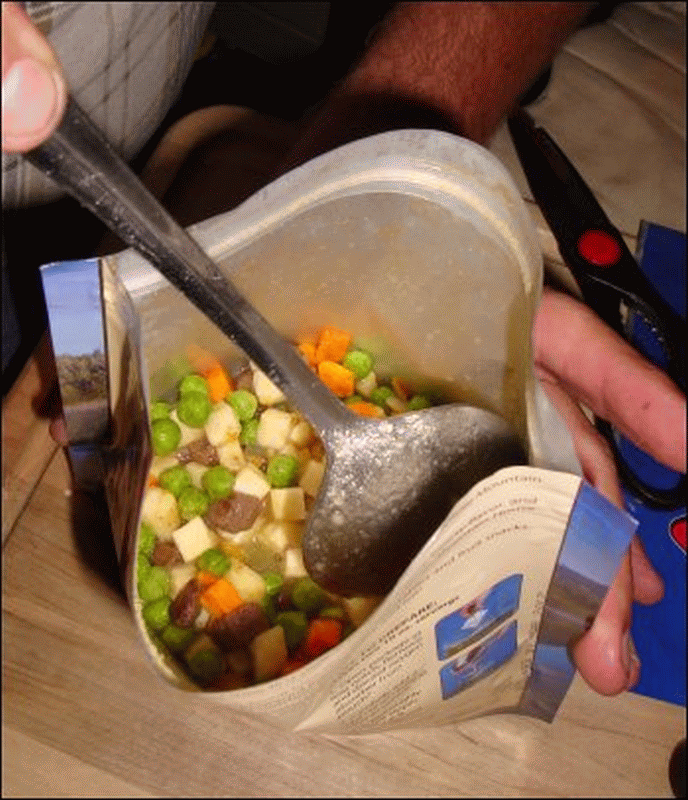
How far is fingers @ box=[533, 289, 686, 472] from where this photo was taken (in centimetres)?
65

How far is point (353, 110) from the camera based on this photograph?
0.94 m

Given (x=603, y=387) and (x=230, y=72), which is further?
(x=230, y=72)

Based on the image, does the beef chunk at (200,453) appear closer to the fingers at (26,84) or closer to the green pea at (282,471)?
the green pea at (282,471)

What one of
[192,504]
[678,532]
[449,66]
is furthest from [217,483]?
[449,66]

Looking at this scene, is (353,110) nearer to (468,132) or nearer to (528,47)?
(468,132)

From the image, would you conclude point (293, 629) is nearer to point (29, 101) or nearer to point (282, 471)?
point (282, 471)

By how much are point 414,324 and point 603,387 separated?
13cm

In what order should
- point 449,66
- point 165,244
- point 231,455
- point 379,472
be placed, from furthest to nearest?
point 449,66
point 231,455
point 379,472
point 165,244

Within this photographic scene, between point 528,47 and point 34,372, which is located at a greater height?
point 528,47

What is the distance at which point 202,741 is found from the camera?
0.75 m

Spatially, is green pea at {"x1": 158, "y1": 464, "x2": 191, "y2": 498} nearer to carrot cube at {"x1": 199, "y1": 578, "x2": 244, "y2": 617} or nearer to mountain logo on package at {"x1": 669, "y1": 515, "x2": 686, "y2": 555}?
carrot cube at {"x1": 199, "y1": 578, "x2": 244, "y2": 617}

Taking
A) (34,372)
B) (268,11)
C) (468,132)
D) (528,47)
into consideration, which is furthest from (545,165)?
(268,11)

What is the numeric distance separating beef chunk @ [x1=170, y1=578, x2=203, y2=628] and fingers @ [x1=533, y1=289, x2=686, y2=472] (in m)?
0.25

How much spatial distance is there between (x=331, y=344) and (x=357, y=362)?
2 cm
